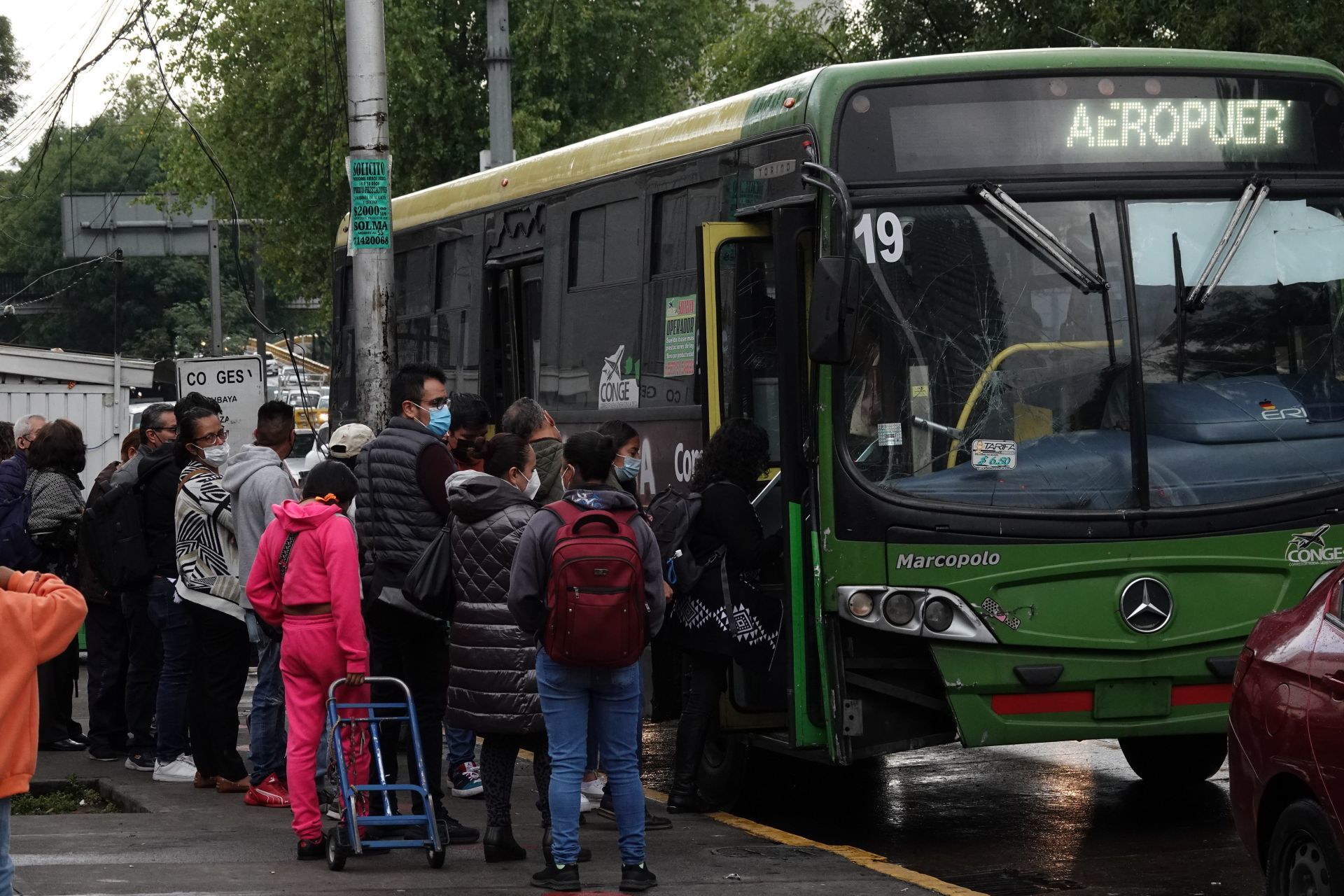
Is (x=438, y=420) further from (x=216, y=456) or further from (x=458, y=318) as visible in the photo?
(x=458, y=318)

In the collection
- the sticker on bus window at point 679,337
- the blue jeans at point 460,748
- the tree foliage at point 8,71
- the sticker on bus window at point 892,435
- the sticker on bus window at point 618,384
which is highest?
the tree foliage at point 8,71

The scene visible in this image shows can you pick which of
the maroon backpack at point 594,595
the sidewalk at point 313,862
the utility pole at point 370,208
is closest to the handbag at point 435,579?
the maroon backpack at point 594,595

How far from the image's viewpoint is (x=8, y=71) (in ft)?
179

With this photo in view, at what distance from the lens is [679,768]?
900 cm

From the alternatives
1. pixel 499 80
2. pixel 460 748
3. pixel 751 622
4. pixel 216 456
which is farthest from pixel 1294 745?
pixel 499 80

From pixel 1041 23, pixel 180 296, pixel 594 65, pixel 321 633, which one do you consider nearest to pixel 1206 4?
pixel 1041 23

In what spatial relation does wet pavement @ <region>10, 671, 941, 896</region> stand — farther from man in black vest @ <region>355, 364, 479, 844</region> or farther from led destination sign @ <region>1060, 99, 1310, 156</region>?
led destination sign @ <region>1060, 99, 1310, 156</region>

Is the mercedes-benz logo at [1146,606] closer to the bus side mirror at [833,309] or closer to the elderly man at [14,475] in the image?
the bus side mirror at [833,309]

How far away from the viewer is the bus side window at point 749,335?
28.3ft

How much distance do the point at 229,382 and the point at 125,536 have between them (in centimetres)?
1035

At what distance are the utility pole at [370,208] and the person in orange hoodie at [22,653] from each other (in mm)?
7241

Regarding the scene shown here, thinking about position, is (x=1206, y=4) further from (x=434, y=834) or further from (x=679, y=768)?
(x=434, y=834)

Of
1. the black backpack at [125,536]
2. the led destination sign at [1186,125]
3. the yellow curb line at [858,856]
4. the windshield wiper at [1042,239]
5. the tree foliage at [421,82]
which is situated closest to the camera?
the yellow curb line at [858,856]

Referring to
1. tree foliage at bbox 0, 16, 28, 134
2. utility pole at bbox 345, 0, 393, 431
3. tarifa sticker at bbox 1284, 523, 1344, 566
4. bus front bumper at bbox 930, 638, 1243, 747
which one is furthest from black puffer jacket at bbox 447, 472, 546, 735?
tree foliage at bbox 0, 16, 28, 134
